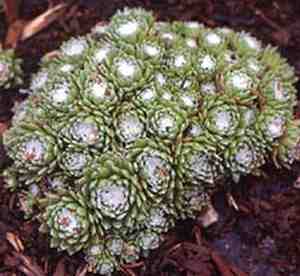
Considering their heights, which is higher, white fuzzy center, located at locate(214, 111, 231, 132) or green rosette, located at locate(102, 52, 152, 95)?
green rosette, located at locate(102, 52, 152, 95)

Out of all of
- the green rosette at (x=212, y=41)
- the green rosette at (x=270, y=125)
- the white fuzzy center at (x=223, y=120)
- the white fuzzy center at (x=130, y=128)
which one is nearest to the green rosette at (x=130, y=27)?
the green rosette at (x=212, y=41)

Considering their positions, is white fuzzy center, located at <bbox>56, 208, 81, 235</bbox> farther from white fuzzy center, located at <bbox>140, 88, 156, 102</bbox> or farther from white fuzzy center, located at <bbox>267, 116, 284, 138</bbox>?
white fuzzy center, located at <bbox>267, 116, 284, 138</bbox>

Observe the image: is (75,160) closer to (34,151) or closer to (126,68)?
(34,151)

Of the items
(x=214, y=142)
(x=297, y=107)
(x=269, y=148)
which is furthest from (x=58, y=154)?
(x=297, y=107)

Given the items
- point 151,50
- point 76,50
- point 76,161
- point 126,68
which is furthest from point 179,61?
point 76,161

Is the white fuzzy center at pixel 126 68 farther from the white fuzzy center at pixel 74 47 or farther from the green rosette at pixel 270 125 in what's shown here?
the green rosette at pixel 270 125

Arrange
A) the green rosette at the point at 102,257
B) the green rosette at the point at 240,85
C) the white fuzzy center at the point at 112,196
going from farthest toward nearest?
the green rosette at the point at 240,85 < the green rosette at the point at 102,257 < the white fuzzy center at the point at 112,196

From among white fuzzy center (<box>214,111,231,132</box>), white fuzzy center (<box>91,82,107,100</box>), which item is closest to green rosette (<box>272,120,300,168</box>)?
white fuzzy center (<box>214,111,231,132</box>)
